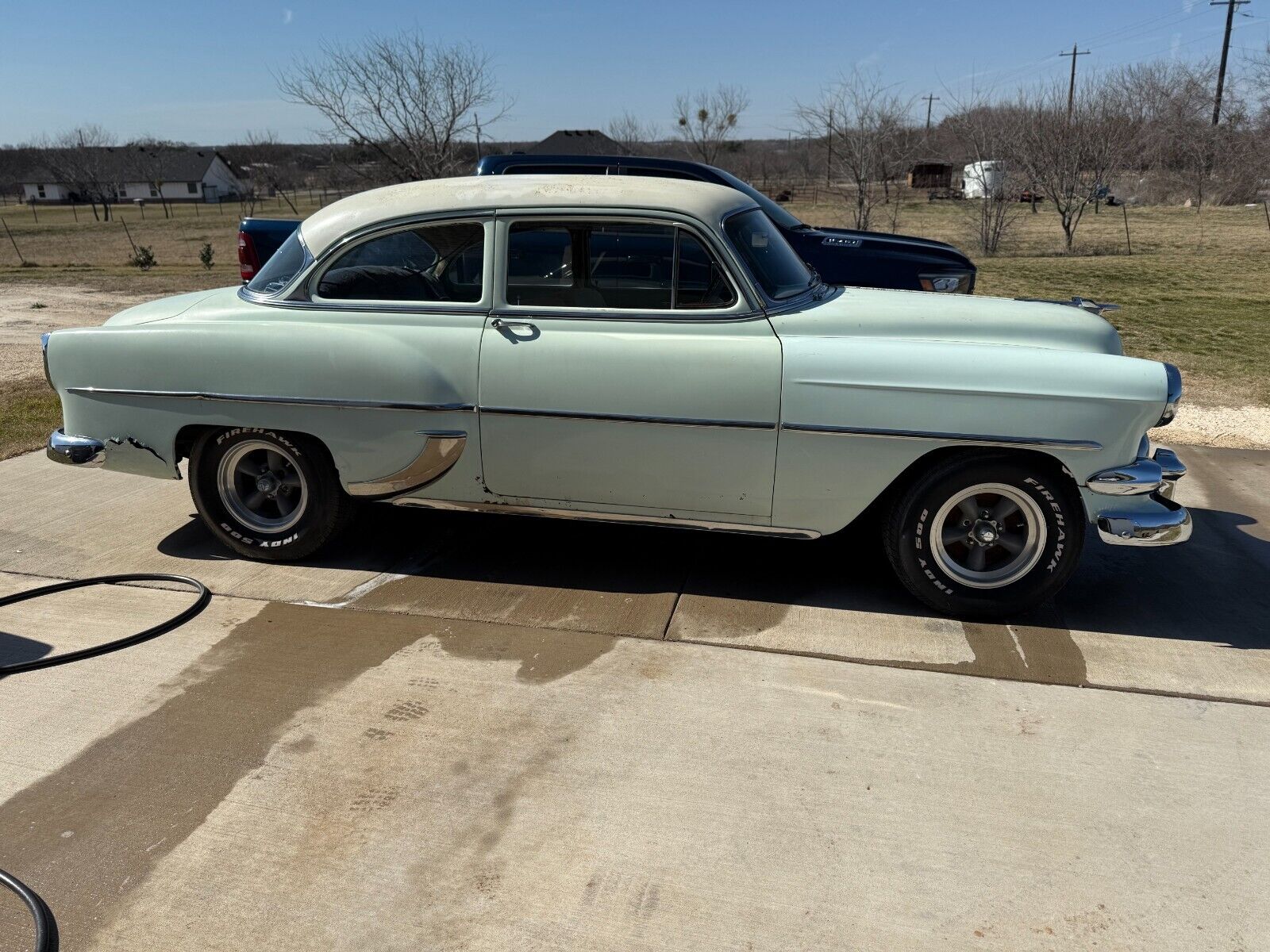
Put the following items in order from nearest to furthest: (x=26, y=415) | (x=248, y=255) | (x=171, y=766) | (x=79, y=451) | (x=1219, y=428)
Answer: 1. (x=171, y=766)
2. (x=79, y=451)
3. (x=1219, y=428)
4. (x=26, y=415)
5. (x=248, y=255)

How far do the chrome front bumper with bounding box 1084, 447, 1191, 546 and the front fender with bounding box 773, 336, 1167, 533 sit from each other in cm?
6

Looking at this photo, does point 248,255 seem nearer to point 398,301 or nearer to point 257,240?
point 257,240

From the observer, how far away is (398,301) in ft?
13.9

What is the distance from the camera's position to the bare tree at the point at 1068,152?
23.4m

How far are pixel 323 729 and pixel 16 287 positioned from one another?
54.2 feet

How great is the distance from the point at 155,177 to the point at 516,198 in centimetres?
8933

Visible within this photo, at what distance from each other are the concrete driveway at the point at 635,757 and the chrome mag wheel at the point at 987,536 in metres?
0.23

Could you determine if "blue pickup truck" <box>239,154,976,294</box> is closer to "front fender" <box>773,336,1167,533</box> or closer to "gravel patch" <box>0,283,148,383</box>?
"gravel patch" <box>0,283,148,383</box>

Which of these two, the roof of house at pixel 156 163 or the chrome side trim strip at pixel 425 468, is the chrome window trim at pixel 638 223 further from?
the roof of house at pixel 156 163

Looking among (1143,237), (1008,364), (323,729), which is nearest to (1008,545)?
(1008,364)

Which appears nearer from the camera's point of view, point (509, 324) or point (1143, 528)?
point (1143, 528)

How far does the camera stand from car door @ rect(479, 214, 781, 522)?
3893 mm

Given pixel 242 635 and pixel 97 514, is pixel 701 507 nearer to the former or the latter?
pixel 242 635

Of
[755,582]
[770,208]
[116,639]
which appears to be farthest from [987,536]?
[770,208]
